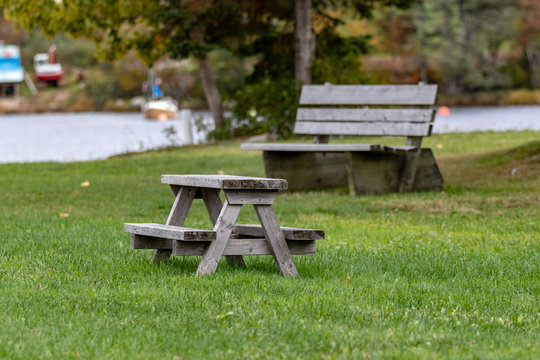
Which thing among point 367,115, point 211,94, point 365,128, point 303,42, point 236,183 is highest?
point 236,183

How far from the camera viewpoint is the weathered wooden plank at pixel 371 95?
36.0ft

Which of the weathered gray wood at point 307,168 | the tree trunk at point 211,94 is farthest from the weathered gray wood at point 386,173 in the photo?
the tree trunk at point 211,94

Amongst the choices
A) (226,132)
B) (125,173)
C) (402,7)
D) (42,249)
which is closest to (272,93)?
(226,132)

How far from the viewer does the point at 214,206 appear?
5.85 m

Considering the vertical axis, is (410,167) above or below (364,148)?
below

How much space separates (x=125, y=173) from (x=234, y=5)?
7161mm

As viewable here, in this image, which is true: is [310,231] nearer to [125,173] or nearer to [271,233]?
[271,233]

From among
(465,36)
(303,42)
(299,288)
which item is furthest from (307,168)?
(465,36)

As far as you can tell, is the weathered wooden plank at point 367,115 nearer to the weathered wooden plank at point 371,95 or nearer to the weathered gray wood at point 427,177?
the weathered wooden plank at point 371,95

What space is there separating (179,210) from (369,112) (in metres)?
5.95

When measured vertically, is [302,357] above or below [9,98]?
above

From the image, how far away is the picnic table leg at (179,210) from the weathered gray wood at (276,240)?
2.34 feet

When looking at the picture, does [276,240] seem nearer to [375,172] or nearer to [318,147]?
[318,147]

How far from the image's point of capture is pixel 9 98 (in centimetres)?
8525
